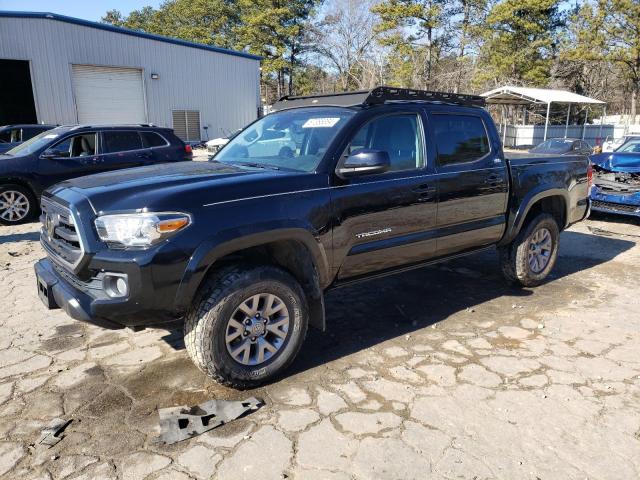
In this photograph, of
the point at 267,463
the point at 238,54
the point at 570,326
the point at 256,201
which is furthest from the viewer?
the point at 238,54

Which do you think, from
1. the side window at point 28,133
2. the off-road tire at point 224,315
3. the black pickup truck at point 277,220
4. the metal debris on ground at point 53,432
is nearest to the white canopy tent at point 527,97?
the side window at point 28,133

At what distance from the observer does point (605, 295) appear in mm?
5227

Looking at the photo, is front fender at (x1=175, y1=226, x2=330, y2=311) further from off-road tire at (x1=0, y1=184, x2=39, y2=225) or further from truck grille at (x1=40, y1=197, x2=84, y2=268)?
off-road tire at (x1=0, y1=184, x2=39, y2=225)

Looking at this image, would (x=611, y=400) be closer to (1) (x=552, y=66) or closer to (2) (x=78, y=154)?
(2) (x=78, y=154)

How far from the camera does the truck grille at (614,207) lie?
330 inches

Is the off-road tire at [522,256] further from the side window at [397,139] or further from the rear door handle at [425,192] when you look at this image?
the side window at [397,139]

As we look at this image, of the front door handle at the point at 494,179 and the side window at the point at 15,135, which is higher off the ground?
the side window at the point at 15,135

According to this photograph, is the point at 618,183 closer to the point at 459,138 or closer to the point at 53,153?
the point at 459,138

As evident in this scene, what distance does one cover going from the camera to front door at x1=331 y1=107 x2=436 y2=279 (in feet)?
11.7

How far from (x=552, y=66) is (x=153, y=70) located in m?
27.9

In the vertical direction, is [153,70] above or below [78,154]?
above

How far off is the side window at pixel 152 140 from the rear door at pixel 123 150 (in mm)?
75

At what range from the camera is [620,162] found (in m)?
8.70

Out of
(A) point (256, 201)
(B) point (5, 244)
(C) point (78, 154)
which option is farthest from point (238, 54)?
(A) point (256, 201)
